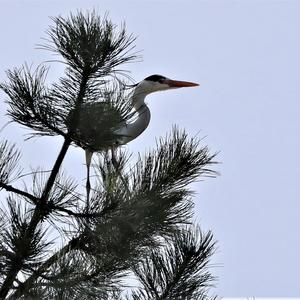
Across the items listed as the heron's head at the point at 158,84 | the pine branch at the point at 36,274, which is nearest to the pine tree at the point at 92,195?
the pine branch at the point at 36,274

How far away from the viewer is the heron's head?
5.23 meters

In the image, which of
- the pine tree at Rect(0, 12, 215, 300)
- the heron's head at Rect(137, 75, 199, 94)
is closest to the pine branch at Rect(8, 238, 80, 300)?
the pine tree at Rect(0, 12, 215, 300)

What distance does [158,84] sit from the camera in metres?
5.30

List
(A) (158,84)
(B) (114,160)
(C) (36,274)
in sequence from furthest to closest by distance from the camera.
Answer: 1. (A) (158,84)
2. (B) (114,160)
3. (C) (36,274)

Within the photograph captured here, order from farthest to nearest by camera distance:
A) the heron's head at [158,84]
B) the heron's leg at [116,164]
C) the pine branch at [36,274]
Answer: the heron's head at [158,84], the heron's leg at [116,164], the pine branch at [36,274]

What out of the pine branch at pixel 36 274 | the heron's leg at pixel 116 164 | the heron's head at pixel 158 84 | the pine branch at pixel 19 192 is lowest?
the pine branch at pixel 36 274

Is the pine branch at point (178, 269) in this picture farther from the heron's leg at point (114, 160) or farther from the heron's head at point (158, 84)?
the heron's head at point (158, 84)

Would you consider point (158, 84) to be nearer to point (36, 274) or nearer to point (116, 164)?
point (116, 164)

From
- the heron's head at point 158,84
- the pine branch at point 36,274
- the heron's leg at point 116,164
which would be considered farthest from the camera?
the heron's head at point 158,84

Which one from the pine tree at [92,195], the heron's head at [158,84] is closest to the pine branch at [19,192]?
the pine tree at [92,195]

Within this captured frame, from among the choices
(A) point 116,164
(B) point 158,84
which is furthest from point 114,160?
(B) point 158,84

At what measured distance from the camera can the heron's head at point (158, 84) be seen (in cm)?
523

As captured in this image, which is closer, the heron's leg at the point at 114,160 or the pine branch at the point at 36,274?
the pine branch at the point at 36,274

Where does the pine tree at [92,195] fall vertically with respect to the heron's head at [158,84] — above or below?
below
